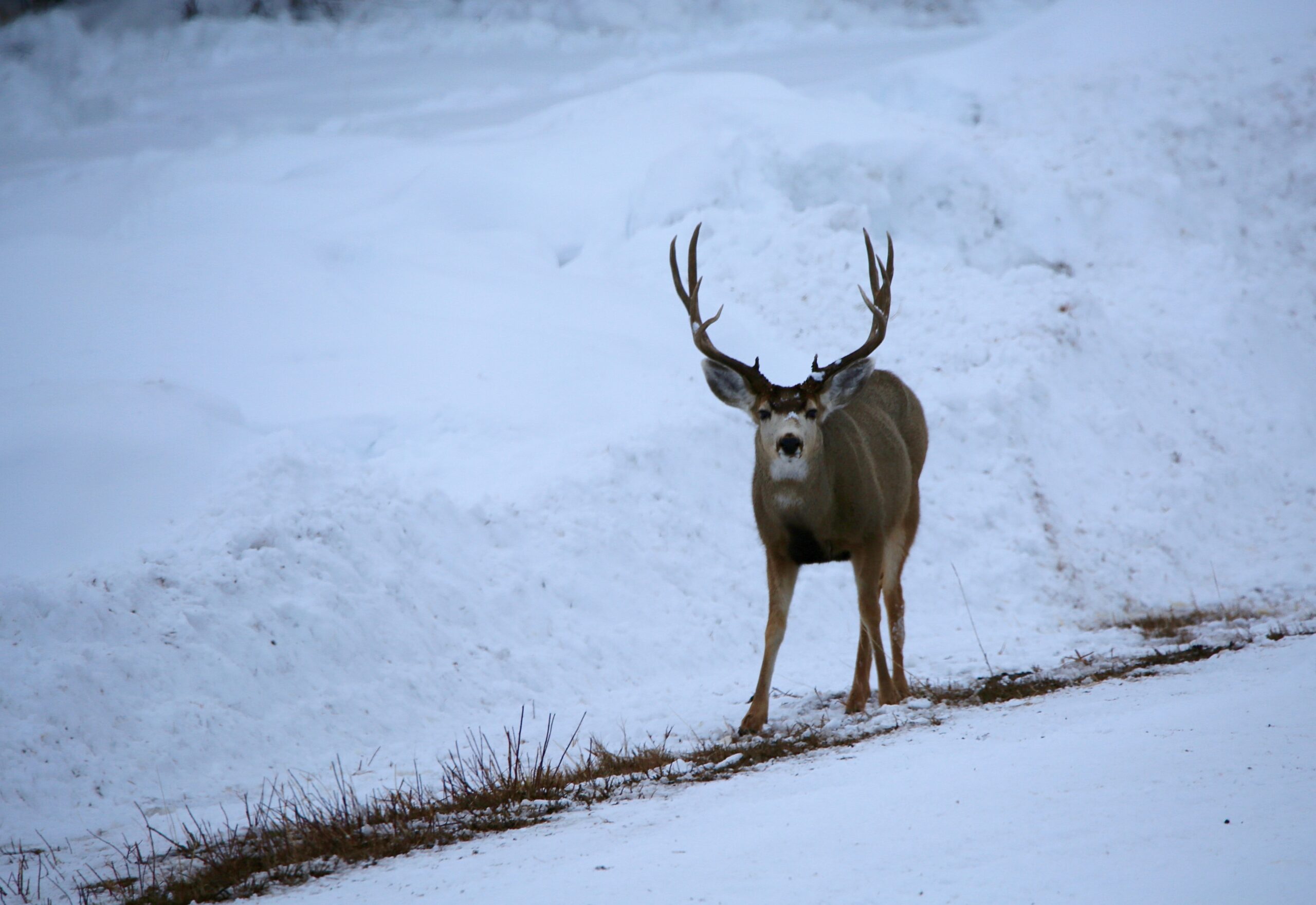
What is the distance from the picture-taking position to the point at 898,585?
318 inches

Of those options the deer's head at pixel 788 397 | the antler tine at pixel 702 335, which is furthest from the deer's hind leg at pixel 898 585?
the antler tine at pixel 702 335

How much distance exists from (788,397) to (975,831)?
148 inches

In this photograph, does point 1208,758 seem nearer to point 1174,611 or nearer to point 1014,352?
point 1174,611

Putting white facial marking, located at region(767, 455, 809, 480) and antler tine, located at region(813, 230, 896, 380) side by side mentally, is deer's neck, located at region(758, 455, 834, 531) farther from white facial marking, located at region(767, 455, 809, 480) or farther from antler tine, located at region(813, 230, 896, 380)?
antler tine, located at region(813, 230, 896, 380)

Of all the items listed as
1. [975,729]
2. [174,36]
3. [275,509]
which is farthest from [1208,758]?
[174,36]

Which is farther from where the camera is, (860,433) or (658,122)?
(658,122)

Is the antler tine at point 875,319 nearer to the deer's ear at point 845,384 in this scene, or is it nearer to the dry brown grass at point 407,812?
the deer's ear at point 845,384

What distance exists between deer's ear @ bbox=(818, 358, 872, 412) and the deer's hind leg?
1045 millimetres

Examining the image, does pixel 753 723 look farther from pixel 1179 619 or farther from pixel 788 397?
pixel 1179 619

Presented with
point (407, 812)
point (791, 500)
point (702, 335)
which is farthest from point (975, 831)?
point (702, 335)

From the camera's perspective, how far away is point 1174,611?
35.7ft

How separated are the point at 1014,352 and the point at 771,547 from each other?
8027 mm

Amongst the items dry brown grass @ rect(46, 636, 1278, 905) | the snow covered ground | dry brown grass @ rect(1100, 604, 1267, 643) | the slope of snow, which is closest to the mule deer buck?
dry brown grass @ rect(46, 636, 1278, 905)

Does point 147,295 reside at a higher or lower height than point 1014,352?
higher
